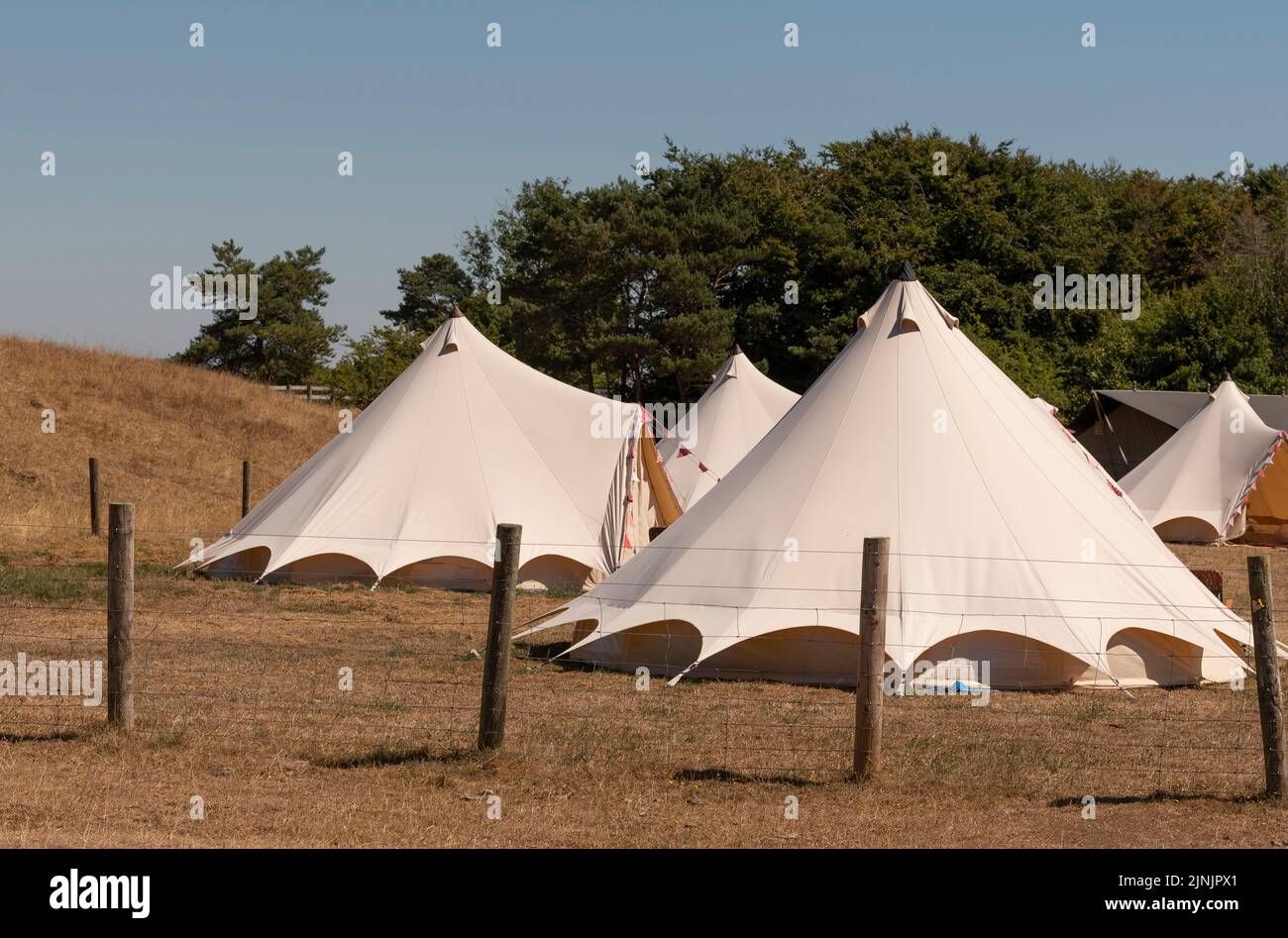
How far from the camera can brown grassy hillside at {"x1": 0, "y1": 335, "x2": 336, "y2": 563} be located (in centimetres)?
2359

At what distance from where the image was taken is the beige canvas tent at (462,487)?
640 inches

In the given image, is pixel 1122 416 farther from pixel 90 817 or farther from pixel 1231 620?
pixel 90 817

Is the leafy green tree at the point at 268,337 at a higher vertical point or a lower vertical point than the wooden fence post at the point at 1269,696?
higher

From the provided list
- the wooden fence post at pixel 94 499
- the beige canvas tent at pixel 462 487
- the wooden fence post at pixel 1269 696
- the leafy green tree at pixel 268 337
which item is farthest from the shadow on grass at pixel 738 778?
the leafy green tree at pixel 268 337

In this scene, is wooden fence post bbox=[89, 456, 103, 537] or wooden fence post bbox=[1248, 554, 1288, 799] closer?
wooden fence post bbox=[1248, 554, 1288, 799]

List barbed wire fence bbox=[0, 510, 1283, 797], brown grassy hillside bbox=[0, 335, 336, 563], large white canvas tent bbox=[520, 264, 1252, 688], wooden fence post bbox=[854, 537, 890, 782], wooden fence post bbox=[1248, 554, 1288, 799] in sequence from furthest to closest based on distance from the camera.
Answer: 1. brown grassy hillside bbox=[0, 335, 336, 563]
2. large white canvas tent bbox=[520, 264, 1252, 688]
3. barbed wire fence bbox=[0, 510, 1283, 797]
4. wooden fence post bbox=[854, 537, 890, 782]
5. wooden fence post bbox=[1248, 554, 1288, 799]

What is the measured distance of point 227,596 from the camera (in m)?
14.9

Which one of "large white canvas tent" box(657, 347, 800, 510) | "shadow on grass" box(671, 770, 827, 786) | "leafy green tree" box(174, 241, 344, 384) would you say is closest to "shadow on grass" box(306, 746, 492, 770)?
"shadow on grass" box(671, 770, 827, 786)

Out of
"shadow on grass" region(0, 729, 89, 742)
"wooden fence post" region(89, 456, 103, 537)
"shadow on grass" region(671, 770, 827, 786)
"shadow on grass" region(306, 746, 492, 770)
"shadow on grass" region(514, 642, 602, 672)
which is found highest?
"wooden fence post" region(89, 456, 103, 537)

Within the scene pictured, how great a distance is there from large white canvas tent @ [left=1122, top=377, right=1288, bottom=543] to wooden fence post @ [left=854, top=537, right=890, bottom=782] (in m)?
20.7

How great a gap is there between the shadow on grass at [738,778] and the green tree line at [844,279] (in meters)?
33.5

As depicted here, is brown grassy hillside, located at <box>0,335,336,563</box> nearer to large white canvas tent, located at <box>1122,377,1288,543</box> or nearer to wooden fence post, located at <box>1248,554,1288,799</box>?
wooden fence post, located at <box>1248,554,1288,799</box>

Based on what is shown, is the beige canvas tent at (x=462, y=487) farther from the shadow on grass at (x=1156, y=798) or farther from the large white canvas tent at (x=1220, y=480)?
the large white canvas tent at (x=1220, y=480)

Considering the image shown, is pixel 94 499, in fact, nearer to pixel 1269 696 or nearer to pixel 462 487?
pixel 462 487
